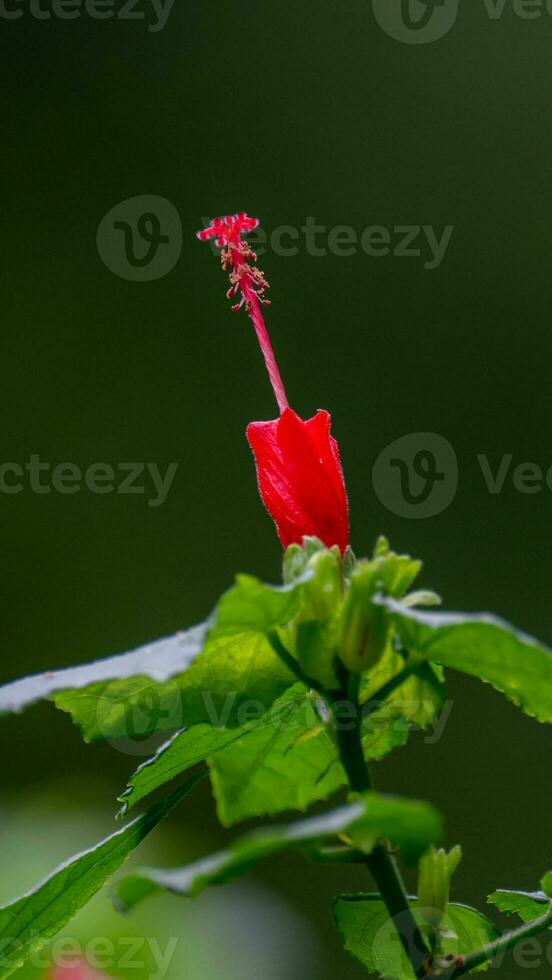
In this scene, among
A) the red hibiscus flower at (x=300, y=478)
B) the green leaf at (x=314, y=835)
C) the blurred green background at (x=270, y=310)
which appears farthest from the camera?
the blurred green background at (x=270, y=310)

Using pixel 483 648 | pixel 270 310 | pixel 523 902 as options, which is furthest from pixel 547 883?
pixel 270 310

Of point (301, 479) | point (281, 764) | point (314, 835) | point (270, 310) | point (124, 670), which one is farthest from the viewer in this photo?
point (270, 310)

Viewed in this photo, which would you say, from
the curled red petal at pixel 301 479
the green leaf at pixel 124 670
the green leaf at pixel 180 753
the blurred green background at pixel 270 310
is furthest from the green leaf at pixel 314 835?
the blurred green background at pixel 270 310

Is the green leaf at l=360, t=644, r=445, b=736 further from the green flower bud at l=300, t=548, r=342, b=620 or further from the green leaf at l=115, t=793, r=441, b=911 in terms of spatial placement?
the green leaf at l=115, t=793, r=441, b=911

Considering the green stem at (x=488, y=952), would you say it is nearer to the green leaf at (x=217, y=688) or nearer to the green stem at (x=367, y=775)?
the green stem at (x=367, y=775)

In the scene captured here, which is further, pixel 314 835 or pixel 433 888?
pixel 433 888

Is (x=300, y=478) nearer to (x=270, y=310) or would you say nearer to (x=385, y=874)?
(x=385, y=874)

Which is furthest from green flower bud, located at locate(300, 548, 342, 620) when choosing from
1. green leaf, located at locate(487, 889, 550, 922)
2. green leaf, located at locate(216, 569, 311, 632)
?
green leaf, located at locate(487, 889, 550, 922)
